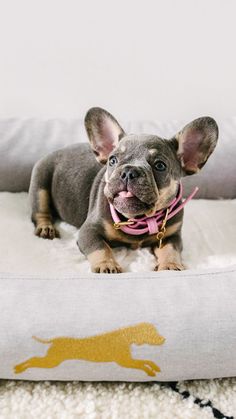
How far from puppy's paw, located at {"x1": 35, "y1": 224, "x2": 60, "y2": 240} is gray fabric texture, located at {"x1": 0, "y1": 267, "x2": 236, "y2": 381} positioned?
595mm

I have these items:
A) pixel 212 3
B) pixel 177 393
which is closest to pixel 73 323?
pixel 177 393

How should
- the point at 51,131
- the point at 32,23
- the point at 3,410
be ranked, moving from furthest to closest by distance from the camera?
the point at 32,23
the point at 51,131
the point at 3,410

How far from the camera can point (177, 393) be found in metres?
1.28

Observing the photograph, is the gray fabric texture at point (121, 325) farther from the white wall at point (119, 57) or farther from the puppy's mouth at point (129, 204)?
the white wall at point (119, 57)

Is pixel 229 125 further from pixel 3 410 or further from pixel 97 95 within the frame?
pixel 3 410

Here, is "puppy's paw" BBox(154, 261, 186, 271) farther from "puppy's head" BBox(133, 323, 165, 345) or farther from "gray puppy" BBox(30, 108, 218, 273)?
"puppy's head" BBox(133, 323, 165, 345)

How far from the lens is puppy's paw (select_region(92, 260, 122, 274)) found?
5.15 feet

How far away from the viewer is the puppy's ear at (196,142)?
1635 millimetres

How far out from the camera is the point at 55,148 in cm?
234

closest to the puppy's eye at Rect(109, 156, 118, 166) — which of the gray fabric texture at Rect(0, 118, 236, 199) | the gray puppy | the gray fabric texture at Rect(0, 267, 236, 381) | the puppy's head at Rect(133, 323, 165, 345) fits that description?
the gray puppy

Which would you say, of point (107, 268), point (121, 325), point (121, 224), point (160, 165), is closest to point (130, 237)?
point (121, 224)

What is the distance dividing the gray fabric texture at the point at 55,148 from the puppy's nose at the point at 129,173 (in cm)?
89

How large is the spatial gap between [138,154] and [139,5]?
4.27ft

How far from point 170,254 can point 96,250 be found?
Result: 0.25 metres
